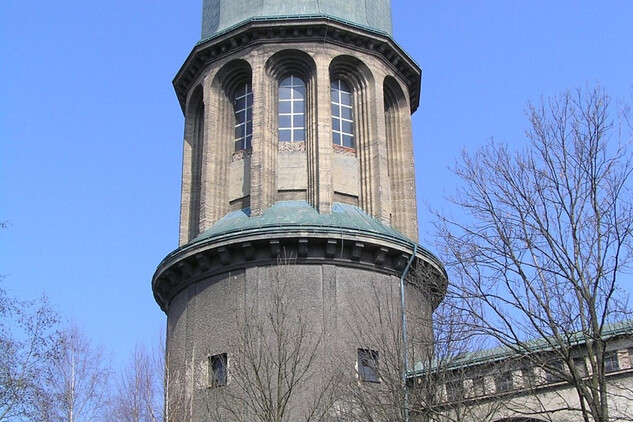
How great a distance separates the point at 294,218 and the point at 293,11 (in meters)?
7.83

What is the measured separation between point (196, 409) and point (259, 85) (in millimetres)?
10155

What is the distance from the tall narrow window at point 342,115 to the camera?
29.6 m

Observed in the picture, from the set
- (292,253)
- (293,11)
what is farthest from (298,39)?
(292,253)

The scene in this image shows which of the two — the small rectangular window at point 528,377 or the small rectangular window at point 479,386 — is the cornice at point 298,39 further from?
the small rectangular window at point 528,377

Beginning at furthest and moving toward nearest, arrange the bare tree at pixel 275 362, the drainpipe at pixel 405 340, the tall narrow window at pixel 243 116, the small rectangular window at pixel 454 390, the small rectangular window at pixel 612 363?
the tall narrow window at pixel 243 116
the bare tree at pixel 275 362
the drainpipe at pixel 405 340
the small rectangular window at pixel 612 363
the small rectangular window at pixel 454 390

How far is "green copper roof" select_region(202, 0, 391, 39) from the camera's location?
3063 centimetres

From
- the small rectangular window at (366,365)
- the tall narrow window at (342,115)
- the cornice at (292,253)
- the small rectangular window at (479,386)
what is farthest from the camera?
the tall narrow window at (342,115)

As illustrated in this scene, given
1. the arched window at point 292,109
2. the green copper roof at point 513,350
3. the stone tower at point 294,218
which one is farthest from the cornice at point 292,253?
the arched window at point 292,109

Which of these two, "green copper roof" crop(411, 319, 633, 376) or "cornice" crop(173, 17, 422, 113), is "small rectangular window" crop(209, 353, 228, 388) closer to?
"green copper roof" crop(411, 319, 633, 376)

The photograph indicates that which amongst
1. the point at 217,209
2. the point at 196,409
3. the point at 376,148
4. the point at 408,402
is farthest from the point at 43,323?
the point at 376,148

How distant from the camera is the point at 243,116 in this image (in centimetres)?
3014

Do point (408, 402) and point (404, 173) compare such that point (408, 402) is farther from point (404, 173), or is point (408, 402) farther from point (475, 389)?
point (404, 173)

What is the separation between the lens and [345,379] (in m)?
23.5

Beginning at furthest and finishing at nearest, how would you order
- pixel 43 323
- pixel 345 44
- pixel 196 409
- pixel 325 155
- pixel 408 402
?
pixel 345 44 → pixel 325 155 → pixel 196 409 → pixel 43 323 → pixel 408 402
